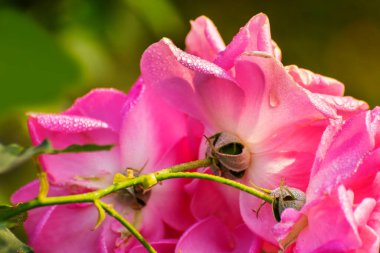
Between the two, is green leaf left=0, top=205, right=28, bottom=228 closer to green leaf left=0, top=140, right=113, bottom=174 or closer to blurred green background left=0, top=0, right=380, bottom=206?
green leaf left=0, top=140, right=113, bottom=174

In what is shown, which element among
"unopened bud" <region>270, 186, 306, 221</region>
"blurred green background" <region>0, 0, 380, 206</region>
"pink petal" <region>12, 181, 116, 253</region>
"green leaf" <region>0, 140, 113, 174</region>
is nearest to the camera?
"green leaf" <region>0, 140, 113, 174</region>

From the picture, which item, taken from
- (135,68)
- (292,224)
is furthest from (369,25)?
(292,224)

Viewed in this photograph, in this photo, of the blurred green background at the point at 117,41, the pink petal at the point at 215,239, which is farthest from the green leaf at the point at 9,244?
the blurred green background at the point at 117,41

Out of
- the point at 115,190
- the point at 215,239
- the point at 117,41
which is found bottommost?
the point at 117,41

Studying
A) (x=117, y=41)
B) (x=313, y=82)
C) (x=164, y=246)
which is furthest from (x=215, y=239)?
(x=117, y=41)

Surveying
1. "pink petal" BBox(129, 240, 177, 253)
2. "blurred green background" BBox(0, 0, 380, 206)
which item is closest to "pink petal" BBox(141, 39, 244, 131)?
"pink petal" BBox(129, 240, 177, 253)

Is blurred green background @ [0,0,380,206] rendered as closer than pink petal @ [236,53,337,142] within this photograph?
No

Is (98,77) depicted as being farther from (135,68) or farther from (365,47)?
(365,47)

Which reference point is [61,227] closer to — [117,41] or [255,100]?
[255,100]
